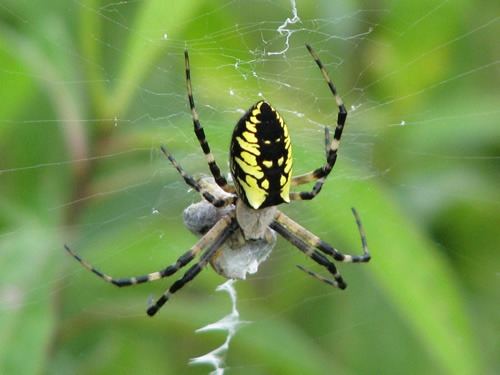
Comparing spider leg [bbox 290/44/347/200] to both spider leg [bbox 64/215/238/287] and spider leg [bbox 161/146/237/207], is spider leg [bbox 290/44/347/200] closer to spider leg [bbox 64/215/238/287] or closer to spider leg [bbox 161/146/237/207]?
spider leg [bbox 161/146/237/207]

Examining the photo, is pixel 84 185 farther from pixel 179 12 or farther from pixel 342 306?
pixel 342 306

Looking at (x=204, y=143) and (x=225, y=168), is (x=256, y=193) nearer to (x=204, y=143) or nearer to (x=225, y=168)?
(x=204, y=143)

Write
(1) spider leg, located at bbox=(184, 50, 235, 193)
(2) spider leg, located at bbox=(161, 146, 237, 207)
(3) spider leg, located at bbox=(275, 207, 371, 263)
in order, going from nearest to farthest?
1. (1) spider leg, located at bbox=(184, 50, 235, 193)
2. (2) spider leg, located at bbox=(161, 146, 237, 207)
3. (3) spider leg, located at bbox=(275, 207, 371, 263)

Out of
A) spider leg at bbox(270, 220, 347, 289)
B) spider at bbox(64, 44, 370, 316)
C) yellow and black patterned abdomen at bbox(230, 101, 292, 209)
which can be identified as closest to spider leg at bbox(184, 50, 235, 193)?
spider at bbox(64, 44, 370, 316)

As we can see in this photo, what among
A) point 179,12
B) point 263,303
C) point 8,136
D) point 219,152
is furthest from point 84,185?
point 263,303

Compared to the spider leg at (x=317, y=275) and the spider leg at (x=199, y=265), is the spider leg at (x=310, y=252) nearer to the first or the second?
the spider leg at (x=317, y=275)

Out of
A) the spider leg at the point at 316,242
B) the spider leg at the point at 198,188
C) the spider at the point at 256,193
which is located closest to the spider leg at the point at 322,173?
the spider at the point at 256,193

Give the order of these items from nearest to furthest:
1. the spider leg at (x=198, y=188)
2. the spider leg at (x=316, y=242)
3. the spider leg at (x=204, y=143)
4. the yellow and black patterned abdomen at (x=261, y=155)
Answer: the yellow and black patterned abdomen at (x=261, y=155), the spider leg at (x=204, y=143), the spider leg at (x=198, y=188), the spider leg at (x=316, y=242)
